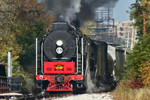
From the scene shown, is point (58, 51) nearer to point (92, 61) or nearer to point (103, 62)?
point (92, 61)

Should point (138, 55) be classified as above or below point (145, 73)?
above

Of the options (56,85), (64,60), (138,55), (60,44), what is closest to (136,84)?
(138,55)

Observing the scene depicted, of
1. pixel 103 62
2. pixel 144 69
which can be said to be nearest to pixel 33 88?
pixel 103 62

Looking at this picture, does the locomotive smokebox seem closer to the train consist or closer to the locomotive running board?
the train consist

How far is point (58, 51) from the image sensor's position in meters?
19.3

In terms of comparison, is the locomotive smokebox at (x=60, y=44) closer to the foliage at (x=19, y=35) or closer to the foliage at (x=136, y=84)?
the foliage at (x=19, y=35)

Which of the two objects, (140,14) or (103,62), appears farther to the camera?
(140,14)

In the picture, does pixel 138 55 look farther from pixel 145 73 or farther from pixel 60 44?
pixel 60 44

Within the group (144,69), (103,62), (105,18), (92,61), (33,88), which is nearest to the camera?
(144,69)

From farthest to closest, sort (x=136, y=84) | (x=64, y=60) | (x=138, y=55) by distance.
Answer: (x=138, y=55)
(x=136, y=84)
(x=64, y=60)

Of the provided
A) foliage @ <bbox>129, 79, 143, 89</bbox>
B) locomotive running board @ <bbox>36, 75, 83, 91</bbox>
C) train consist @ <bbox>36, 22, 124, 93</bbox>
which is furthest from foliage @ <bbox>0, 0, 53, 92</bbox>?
foliage @ <bbox>129, 79, 143, 89</bbox>

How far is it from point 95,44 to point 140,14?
538 cm

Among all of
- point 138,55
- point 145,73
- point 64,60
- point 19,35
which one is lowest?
point 145,73

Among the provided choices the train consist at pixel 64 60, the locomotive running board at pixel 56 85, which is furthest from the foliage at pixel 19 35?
the locomotive running board at pixel 56 85
